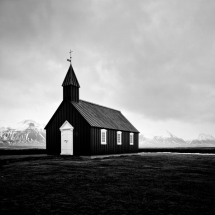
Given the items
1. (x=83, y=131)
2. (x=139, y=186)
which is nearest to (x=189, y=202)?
(x=139, y=186)

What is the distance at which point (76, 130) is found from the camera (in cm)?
2803

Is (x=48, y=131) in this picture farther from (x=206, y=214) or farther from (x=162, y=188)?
(x=206, y=214)

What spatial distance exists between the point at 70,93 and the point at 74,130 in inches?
183

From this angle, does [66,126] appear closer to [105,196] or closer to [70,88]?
[70,88]

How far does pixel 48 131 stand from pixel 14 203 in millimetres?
24424

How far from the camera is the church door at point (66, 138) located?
92.5 feet

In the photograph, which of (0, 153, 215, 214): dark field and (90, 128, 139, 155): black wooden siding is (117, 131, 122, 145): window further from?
(0, 153, 215, 214): dark field

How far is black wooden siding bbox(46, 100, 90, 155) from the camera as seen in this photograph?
2728 cm

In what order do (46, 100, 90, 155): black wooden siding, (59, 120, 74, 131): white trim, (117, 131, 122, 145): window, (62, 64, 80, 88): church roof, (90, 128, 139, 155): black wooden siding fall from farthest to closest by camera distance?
(117, 131, 122, 145): window
(62, 64, 80, 88): church roof
(59, 120, 74, 131): white trim
(90, 128, 139, 155): black wooden siding
(46, 100, 90, 155): black wooden siding

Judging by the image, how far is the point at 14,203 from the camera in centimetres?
691

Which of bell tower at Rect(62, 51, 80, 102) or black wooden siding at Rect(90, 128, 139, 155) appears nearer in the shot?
black wooden siding at Rect(90, 128, 139, 155)

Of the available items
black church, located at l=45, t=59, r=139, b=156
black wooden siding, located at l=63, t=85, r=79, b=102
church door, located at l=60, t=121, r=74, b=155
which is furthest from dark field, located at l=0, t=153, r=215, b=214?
black wooden siding, located at l=63, t=85, r=79, b=102

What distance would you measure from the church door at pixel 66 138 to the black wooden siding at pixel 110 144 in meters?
2.78

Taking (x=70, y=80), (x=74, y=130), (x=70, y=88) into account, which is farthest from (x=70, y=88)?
(x=74, y=130)
